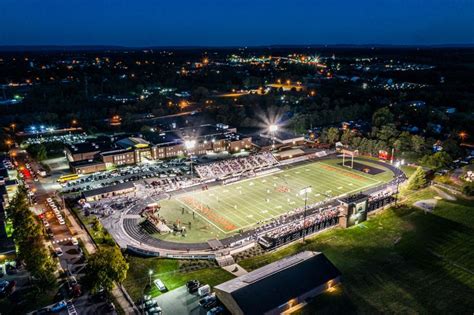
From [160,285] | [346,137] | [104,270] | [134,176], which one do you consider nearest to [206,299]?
[160,285]

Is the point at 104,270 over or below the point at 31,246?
below

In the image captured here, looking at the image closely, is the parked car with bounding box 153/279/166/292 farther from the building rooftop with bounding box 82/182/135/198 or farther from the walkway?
the building rooftop with bounding box 82/182/135/198

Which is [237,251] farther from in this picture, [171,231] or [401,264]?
[401,264]

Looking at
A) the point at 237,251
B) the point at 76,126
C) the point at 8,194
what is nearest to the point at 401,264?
the point at 237,251

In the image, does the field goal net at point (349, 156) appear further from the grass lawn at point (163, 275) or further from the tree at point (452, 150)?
the grass lawn at point (163, 275)

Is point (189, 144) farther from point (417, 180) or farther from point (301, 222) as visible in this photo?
point (417, 180)

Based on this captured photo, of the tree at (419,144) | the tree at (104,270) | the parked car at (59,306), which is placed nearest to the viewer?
the parked car at (59,306)

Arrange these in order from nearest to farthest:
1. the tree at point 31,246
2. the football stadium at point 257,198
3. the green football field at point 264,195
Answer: the tree at point 31,246 < the football stadium at point 257,198 < the green football field at point 264,195

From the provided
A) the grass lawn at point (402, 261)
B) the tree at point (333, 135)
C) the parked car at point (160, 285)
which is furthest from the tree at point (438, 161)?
the parked car at point (160, 285)
